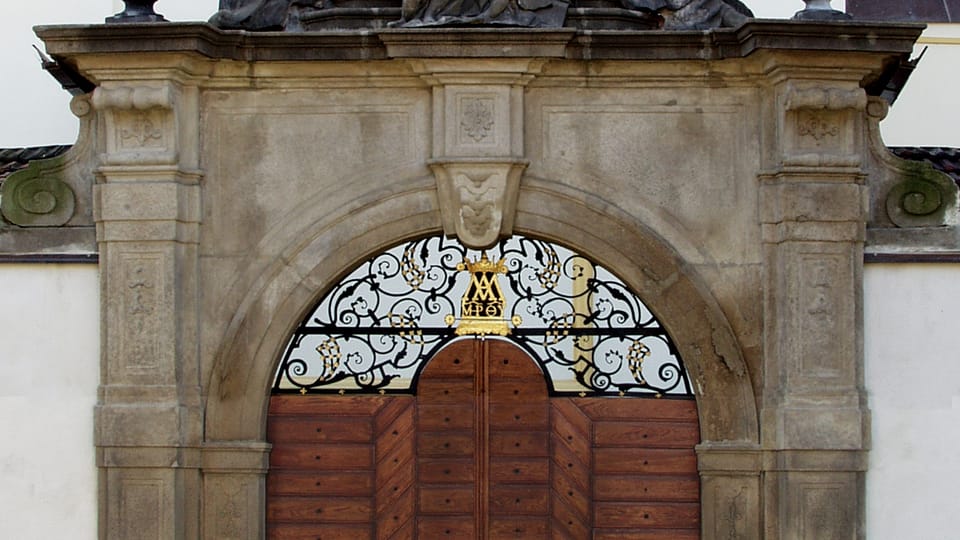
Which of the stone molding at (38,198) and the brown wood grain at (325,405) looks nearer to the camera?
the stone molding at (38,198)

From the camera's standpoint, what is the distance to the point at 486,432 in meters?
10.5

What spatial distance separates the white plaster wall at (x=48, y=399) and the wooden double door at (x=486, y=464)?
3.28 feet

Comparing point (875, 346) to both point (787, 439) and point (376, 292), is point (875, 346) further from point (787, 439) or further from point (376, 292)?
point (376, 292)

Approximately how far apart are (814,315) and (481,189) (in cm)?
184

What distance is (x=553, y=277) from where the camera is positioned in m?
10.5

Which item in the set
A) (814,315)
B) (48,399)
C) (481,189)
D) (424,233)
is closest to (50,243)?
(48,399)

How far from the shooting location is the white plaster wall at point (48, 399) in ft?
33.7

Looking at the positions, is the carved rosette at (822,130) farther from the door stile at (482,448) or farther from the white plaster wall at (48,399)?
the white plaster wall at (48,399)

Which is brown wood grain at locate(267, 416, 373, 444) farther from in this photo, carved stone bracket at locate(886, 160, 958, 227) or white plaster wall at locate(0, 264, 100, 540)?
carved stone bracket at locate(886, 160, 958, 227)

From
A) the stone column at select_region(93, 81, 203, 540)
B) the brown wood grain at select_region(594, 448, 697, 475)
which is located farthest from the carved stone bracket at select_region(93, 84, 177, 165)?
the brown wood grain at select_region(594, 448, 697, 475)

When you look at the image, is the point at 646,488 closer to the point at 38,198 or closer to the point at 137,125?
the point at 137,125

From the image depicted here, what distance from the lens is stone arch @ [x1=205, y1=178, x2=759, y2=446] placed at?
10.3 meters

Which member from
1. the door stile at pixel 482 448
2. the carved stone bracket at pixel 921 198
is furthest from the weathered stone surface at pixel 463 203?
the door stile at pixel 482 448

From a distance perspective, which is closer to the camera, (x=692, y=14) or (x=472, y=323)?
(x=692, y=14)
